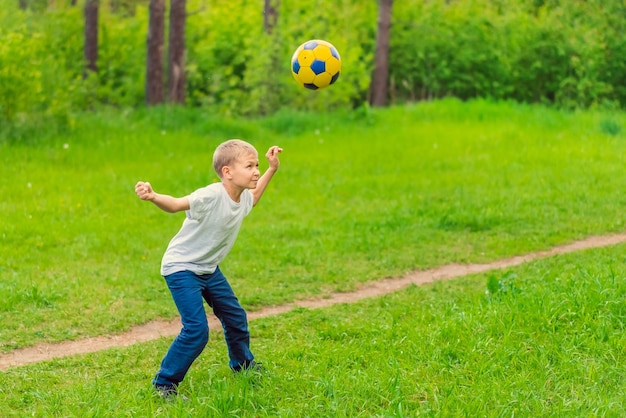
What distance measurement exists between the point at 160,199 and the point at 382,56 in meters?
15.3

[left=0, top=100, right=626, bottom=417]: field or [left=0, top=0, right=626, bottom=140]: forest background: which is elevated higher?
[left=0, top=0, right=626, bottom=140]: forest background

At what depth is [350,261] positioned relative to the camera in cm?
862

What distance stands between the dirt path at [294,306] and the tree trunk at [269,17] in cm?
1000

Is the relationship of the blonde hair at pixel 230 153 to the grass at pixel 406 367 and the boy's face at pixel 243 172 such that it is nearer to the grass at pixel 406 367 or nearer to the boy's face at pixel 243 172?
the boy's face at pixel 243 172

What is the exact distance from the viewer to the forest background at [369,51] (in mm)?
17453

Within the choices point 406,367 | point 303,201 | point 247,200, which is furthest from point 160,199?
point 303,201

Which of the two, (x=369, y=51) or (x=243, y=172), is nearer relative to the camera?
(x=243, y=172)

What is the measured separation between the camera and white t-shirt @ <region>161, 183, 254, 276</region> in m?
4.94

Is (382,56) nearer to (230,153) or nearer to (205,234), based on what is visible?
(230,153)

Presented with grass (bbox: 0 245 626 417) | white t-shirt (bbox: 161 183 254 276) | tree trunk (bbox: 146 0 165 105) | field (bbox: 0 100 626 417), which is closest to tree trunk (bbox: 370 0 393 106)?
field (bbox: 0 100 626 417)

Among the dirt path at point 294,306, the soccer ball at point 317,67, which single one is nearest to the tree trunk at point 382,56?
the dirt path at point 294,306

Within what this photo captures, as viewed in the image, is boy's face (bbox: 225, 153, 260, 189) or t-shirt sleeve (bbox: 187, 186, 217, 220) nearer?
t-shirt sleeve (bbox: 187, 186, 217, 220)

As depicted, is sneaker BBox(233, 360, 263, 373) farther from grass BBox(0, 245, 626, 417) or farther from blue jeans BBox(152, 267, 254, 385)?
blue jeans BBox(152, 267, 254, 385)

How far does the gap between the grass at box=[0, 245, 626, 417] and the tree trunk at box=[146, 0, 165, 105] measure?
10.3 metres
